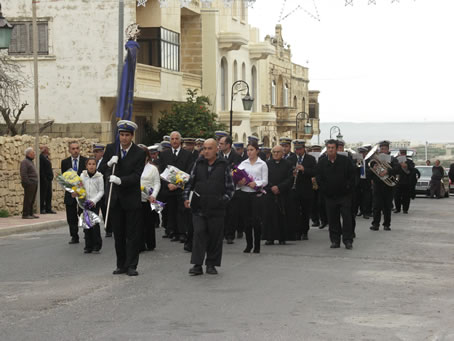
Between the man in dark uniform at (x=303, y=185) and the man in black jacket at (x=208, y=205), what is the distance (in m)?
5.51

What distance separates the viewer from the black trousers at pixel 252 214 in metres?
14.7

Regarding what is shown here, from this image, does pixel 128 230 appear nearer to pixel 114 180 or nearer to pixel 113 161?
pixel 114 180

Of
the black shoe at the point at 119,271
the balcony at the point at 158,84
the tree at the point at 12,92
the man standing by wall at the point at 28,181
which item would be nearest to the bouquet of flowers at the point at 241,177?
the black shoe at the point at 119,271

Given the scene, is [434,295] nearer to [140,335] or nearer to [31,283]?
[140,335]

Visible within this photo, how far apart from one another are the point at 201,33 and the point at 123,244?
3232 centimetres

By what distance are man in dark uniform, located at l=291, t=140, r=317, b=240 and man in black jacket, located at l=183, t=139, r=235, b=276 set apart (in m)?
5.51

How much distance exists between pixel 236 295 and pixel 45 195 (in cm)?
1535

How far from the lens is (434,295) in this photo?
1063 cm

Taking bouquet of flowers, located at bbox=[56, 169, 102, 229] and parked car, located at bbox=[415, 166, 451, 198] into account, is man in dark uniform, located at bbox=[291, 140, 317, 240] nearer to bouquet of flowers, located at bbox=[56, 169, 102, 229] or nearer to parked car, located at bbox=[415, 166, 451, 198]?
bouquet of flowers, located at bbox=[56, 169, 102, 229]

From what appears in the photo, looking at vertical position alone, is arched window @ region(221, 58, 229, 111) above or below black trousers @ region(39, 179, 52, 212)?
above

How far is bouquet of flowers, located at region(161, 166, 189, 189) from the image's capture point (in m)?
16.0

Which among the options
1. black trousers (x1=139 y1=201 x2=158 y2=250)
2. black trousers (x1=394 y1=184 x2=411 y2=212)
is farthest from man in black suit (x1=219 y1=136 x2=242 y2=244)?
black trousers (x1=394 y1=184 x2=411 y2=212)

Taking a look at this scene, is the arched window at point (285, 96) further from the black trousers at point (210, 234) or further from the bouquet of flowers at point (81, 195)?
the black trousers at point (210, 234)

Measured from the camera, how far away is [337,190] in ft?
51.7
